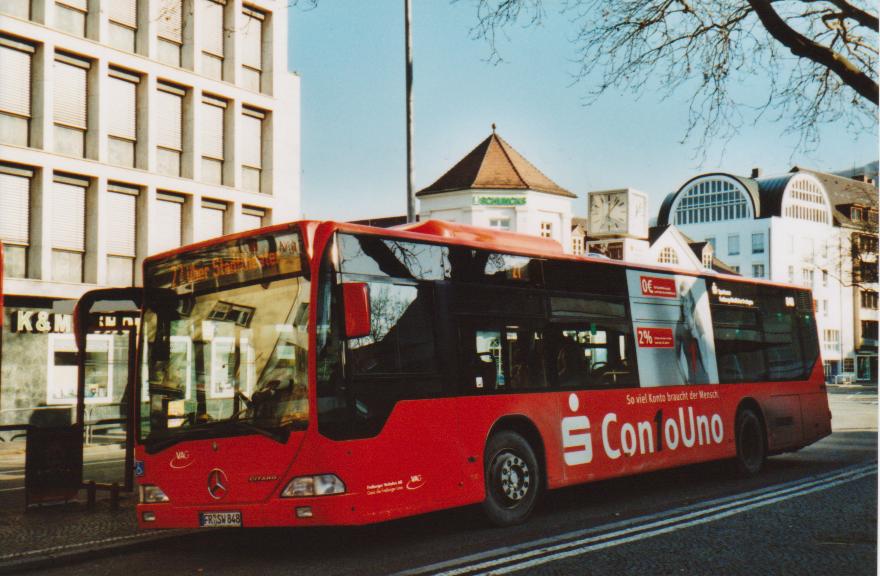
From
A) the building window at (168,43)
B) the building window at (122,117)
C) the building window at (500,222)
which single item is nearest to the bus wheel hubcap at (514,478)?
the building window at (122,117)

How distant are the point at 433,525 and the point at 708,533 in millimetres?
2884

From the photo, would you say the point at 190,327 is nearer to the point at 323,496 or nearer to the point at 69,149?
the point at 323,496

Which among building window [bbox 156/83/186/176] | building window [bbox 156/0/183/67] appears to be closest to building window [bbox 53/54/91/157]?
building window [bbox 156/83/186/176]

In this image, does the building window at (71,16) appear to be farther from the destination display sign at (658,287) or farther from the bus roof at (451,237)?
the destination display sign at (658,287)

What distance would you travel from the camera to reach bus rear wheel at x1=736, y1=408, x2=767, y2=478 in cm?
1543

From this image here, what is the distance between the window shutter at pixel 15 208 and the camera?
26.3 meters

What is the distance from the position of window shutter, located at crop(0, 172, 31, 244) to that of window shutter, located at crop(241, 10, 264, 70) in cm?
892

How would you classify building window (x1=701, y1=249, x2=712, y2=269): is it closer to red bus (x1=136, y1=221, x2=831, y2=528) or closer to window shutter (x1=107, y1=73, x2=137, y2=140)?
window shutter (x1=107, y1=73, x2=137, y2=140)

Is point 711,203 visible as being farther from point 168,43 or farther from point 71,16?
point 71,16

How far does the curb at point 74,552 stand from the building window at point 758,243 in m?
93.4

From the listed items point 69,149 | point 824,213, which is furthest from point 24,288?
point 824,213

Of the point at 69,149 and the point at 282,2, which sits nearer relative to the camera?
the point at 69,149

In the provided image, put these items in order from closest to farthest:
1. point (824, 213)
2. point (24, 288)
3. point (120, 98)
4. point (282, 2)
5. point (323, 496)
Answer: point (323, 496)
point (24, 288)
point (120, 98)
point (282, 2)
point (824, 213)

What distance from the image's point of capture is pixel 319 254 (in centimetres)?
909
